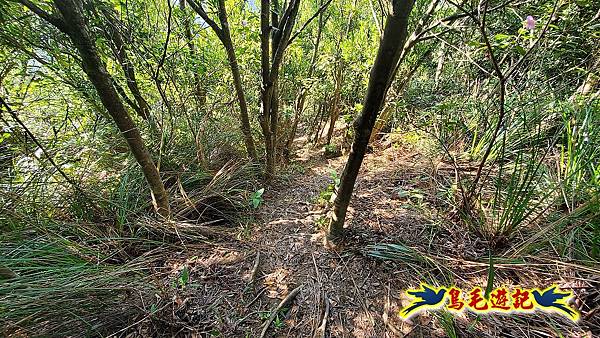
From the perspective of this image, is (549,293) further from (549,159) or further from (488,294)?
(549,159)

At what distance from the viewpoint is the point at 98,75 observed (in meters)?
1.28

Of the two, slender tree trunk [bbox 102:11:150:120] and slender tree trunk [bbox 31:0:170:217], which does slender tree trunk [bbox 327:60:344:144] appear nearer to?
slender tree trunk [bbox 102:11:150:120]

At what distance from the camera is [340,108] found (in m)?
4.75

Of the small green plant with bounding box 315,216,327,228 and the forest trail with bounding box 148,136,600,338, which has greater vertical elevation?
the small green plant with bounding box 315,216,327,228

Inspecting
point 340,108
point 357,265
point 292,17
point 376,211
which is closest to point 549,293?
point 357,265

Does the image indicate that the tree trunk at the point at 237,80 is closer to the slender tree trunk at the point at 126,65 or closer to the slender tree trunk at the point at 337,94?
the slender tree trunk at the point at 126,65

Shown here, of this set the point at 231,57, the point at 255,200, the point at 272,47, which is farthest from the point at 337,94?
the point at 255,200

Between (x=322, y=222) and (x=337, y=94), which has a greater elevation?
(x=337, y=94)

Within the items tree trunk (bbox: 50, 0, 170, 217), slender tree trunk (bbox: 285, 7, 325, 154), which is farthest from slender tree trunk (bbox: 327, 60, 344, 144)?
tree trunk (bbox: 50, 0, 170, 217)

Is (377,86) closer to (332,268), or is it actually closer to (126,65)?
(332,268)

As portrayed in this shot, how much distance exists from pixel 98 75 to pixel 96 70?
2 centimetres

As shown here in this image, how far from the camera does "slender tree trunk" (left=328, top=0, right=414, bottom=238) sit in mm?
1012

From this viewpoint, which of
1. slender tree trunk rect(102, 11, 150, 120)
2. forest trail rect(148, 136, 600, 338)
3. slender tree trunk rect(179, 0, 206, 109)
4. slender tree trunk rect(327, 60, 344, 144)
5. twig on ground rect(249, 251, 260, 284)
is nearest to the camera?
forest trail rect(148, 136, 600, 338)

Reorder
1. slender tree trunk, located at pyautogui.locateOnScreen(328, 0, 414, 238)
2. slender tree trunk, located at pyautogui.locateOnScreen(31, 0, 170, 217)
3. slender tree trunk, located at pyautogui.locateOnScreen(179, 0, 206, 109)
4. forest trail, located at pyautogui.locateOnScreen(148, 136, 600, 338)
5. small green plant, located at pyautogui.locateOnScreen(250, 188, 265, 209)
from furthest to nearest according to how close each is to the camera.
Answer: slender tree trunk, located at pyautogui.locateOnScreen(179, 0, 206, 109) < small green plant, located at pyautogui.locateOnScreen(250, 188, 265, 209) < forest trail, located at pyautogui.locateOnScreen(148, 136, 600, 338) < slender tree trunk, located at pyautogui.locateOnScreen(31, 0, 170, 217) < slender tree trunk, located at pyautogui.locateOnScreen(328, 0, 414, 238)
